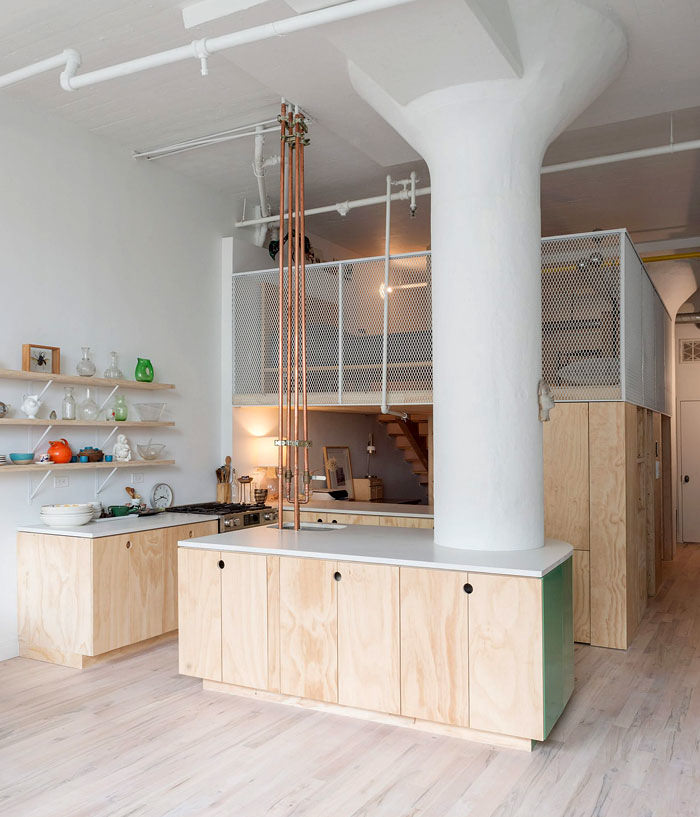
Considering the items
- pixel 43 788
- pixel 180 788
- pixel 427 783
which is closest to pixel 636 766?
pixel 427 783

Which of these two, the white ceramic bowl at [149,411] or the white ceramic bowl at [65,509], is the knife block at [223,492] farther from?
the white ceramic bowl at [65,509]

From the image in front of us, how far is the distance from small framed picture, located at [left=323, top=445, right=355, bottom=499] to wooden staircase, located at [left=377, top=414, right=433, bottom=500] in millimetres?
952

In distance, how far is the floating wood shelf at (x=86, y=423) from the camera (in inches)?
182

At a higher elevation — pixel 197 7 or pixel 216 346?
pixel 197 7

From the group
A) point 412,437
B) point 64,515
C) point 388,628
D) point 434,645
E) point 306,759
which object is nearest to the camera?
point 306,759

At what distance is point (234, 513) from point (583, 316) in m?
2.96

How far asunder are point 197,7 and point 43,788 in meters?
3.69

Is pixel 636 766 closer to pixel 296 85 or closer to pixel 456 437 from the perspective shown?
pixel 456 437

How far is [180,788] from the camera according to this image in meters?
2.98

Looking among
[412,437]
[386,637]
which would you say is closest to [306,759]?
[386,637]

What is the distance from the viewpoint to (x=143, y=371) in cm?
570

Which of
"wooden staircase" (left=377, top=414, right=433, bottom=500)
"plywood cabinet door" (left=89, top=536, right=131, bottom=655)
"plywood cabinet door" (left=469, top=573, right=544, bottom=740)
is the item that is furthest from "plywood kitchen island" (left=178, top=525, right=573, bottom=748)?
"wooden staircase" (left=377, top=414, right=433, bottom=500)

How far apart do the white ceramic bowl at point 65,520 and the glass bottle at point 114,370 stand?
1.06 metres

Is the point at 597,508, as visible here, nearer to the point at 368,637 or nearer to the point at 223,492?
the point at 368,637
